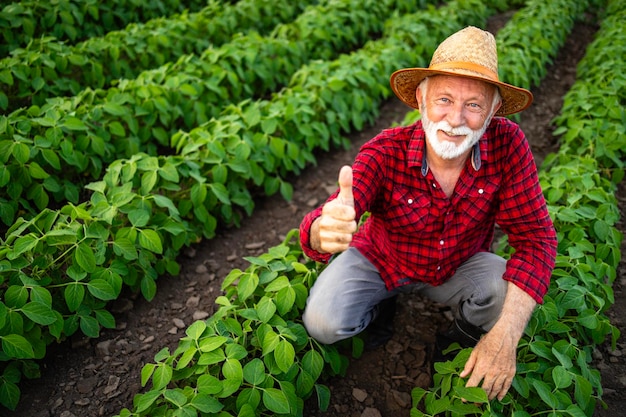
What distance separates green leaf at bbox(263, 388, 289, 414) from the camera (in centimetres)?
170

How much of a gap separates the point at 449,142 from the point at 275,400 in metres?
1.16

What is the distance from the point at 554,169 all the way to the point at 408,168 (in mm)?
1694

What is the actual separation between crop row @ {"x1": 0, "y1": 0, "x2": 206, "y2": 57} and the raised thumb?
11.9ft

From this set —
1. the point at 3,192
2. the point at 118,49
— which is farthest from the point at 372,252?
the point at 118,49

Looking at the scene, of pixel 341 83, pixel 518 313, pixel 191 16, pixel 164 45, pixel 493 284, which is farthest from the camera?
pixel 191 16

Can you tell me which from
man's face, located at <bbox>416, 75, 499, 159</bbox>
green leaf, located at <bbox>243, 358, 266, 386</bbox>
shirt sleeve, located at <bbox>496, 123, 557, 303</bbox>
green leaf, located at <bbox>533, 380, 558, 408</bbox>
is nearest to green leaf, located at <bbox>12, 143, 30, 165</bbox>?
green leaf, located at <bbox>243, 358, 266, 386</bbox>

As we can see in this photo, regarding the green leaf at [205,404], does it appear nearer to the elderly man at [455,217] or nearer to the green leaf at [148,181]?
the elderly man at [455,217]

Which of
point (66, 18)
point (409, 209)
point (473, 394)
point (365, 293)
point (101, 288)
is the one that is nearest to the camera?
point (473, 394)

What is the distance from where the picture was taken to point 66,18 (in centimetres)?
454

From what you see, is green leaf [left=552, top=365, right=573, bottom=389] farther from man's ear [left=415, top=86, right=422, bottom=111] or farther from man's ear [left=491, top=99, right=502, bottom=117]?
man's ear [left=415, top=86, right=422, bottom=111]

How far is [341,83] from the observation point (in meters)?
3.94

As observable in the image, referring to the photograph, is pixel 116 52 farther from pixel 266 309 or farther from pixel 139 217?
pixel 266 309

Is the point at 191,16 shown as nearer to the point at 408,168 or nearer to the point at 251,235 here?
the point at 251,235

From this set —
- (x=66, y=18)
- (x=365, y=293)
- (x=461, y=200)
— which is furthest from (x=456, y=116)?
(x=66, y=18)
